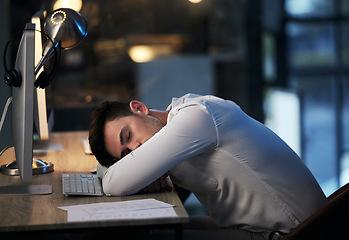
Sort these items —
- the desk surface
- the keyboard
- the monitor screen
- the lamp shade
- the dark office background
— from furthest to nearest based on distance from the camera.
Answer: the dark office background
the lamp shade
the keyboard
the monitor screen
the desk surface

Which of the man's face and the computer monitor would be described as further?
the man's face

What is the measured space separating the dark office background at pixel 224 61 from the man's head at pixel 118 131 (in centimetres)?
207

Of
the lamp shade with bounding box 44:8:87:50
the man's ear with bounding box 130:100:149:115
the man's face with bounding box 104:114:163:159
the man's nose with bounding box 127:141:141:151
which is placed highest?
the lamp shade with bounding box 44:8:87:50

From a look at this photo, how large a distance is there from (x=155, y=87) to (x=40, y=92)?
6.00ft

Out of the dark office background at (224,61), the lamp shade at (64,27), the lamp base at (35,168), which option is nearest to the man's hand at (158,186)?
the lamp base at (35,168)

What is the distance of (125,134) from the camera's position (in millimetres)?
1767

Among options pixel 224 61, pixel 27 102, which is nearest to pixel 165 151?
pixel 27 102

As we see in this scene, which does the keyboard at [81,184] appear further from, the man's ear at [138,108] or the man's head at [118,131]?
the man's ear at [138,108]

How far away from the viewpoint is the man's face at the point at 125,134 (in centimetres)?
176

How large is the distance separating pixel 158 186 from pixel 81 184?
0.27 m

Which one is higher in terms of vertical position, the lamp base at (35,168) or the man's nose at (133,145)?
the man's nose at (133,145)

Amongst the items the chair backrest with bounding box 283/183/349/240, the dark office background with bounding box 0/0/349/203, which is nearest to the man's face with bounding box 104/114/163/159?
the chair backrest with bounding box 283/183/349/240

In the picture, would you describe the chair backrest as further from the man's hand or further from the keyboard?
the keyboard

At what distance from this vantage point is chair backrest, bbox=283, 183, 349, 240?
1473 mm
